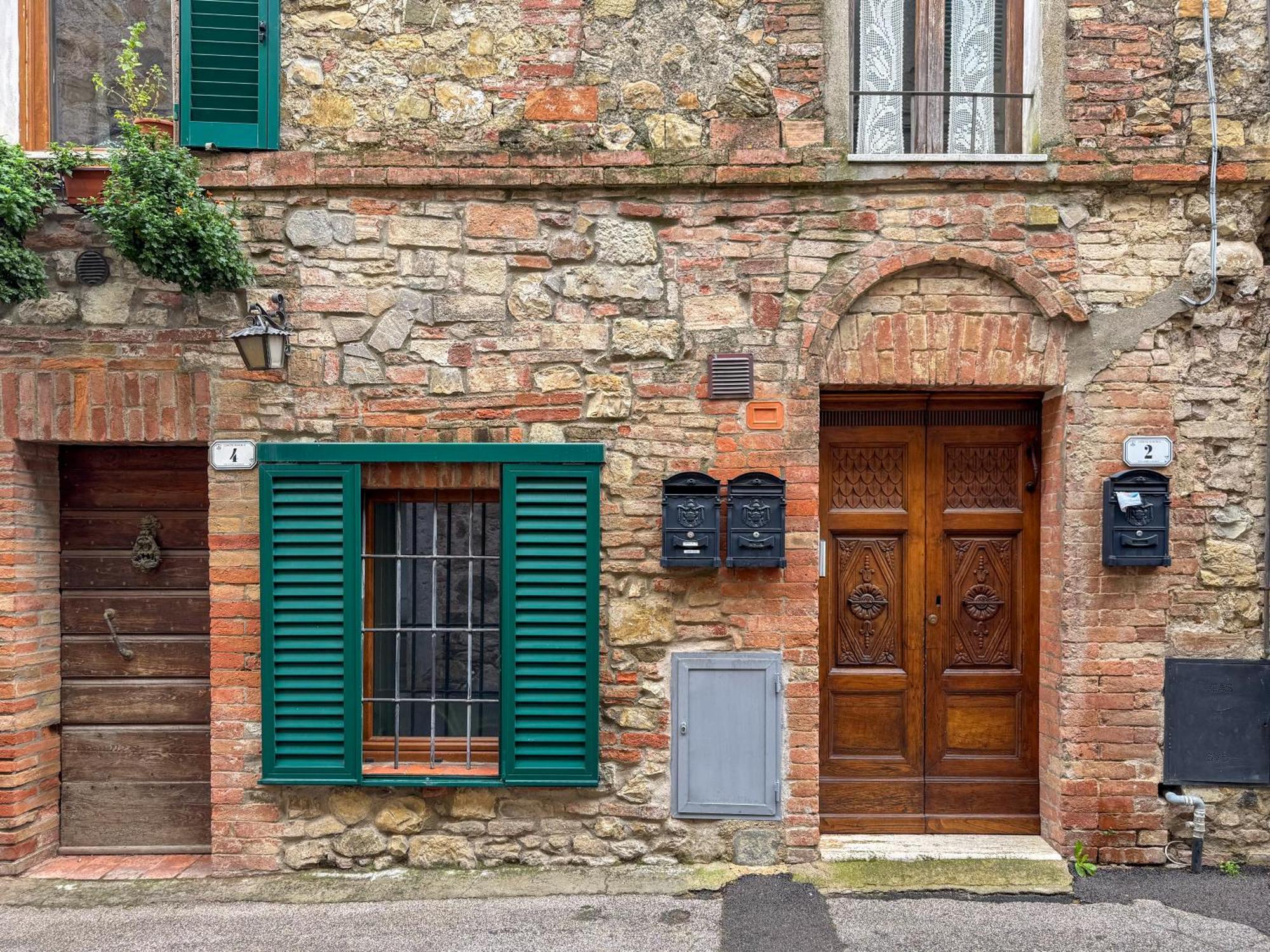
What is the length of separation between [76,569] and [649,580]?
120 inches

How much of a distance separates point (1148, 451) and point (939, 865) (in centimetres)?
230

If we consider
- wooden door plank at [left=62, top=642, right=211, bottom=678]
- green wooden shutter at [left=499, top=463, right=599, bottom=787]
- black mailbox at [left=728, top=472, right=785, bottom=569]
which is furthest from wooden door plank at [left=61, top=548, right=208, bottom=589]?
black mailbox at [left=728, top=472, right=785, bottom=569]

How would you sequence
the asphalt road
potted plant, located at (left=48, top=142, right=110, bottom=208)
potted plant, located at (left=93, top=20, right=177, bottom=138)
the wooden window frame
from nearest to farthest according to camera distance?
the asphalt road, potted plant, located at (left=93, top=20, right=177, bottom=138), potted plant, located at (left=48, top=142, right=110, bottom=208), the wooden window frame

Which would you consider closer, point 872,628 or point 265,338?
point 265,338

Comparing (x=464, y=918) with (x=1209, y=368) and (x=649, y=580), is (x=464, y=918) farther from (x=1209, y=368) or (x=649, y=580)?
(x=1209, y=368)

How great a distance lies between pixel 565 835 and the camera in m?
4.24

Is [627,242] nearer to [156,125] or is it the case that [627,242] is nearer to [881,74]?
[881,74]

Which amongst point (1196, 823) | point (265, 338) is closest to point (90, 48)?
point (265, 338)

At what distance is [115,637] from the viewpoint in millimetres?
4414

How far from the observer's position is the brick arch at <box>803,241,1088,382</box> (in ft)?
13.6

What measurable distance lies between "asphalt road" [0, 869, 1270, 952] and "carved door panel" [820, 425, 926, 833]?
1.99 feet

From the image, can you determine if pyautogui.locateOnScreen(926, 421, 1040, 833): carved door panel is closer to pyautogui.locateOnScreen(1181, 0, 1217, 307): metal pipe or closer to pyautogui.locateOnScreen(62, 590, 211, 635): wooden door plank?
pyautogui.locateOnScreen(1181, 0, 1217, 307): metal pipe

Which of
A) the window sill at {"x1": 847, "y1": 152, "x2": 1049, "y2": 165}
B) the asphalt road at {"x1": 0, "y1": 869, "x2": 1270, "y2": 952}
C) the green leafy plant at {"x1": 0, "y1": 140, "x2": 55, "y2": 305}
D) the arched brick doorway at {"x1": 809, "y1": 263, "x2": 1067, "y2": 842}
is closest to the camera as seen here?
the asphalt road at {"x1": 0, "y1": 869, "x2": 1270, "y2": 952}

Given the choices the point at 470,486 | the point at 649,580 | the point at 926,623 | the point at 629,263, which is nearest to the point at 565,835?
the point at 649,580
